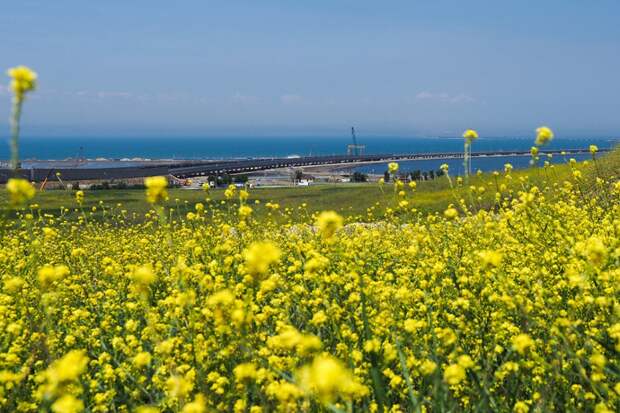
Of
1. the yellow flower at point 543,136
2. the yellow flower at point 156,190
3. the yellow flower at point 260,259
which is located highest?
the yellow flower at point 543,136

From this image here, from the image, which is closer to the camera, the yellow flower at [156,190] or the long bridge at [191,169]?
the yellow flower at [156,190]

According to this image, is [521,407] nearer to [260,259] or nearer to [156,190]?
[260,259]

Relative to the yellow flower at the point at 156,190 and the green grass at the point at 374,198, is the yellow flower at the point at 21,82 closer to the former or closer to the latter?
the yellow flower at the point at 156,190

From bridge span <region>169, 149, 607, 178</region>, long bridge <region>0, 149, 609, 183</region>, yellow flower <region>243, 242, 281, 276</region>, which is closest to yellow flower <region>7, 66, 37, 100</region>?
yellow flower <region>243, 242, 281, 276</region>

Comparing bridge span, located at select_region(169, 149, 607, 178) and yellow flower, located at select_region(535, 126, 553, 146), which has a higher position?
yellow flower, located at select_region(535, 126, 553, 146)

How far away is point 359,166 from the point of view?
11756 centimetres

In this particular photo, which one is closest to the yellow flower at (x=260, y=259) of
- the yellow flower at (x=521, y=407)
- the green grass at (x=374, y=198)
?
the yellow flower at (x=521, y=407)

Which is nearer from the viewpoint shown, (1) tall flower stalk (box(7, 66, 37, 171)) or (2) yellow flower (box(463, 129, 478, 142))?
(1) tall flower stalk (box(7, 66, 37, 171))

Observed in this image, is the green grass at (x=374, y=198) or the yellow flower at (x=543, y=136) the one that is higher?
the yellow flower at (x=543, y=136)

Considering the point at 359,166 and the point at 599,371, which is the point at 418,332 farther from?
the point at 359,166

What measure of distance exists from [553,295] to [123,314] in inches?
179

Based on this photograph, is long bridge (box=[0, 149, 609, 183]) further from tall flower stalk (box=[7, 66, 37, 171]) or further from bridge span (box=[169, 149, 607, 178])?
tall flower stalk (box=[7, 66, 37, 171])

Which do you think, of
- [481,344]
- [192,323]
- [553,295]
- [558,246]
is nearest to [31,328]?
[192,323]

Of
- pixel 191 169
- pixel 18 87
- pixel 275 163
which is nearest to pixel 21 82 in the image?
pixel 18 87
